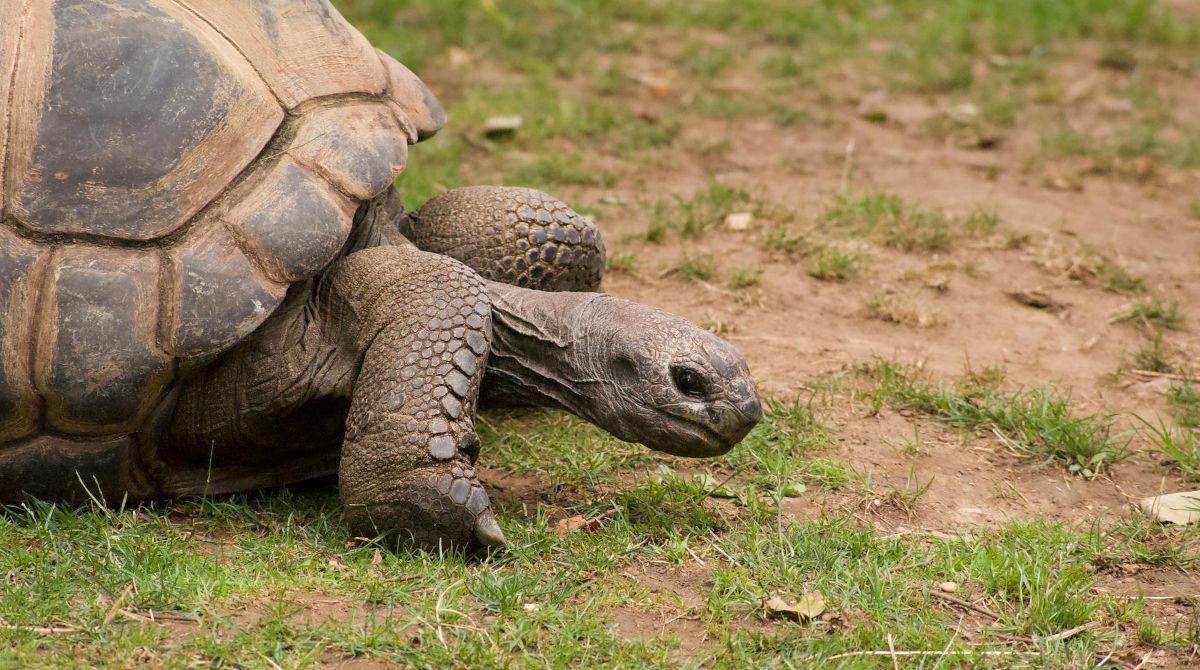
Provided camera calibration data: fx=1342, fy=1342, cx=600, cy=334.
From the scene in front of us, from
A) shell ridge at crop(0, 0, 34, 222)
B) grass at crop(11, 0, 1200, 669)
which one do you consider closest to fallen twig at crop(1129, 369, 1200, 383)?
grass at crop(11, 0, 1200, 669)

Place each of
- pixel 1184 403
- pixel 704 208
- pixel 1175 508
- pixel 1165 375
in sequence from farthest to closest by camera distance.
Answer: pixel 704 208 < pixel 1165 375 < pixel 1184 403 < pixel 1175 508

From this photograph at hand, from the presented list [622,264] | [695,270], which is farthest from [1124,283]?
[622,264]

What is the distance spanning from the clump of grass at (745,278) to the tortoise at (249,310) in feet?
5.13

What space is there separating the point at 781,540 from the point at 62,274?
2.03 meters

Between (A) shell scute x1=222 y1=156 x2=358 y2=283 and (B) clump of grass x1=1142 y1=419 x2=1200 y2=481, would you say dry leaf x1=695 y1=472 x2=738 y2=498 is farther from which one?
(B) clump of grass x1=1142 y1=419 x2=1200 y2=481

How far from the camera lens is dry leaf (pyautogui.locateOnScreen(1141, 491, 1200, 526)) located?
3977mm

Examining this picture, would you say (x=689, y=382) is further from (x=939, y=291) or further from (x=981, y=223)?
(x=981, y=223)

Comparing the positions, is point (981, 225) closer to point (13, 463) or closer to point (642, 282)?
point (642, 282)

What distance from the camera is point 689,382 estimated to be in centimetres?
373

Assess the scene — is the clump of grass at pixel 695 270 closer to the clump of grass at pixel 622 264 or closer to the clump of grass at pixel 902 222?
the clump of grass at pixel 622 264

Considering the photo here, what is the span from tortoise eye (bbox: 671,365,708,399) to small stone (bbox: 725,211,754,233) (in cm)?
242

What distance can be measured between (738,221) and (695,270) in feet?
2.05

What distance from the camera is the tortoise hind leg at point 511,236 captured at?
4.40m

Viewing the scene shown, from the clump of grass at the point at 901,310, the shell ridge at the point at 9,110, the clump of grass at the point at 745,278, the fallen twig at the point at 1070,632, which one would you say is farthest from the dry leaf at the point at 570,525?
the clump of grass at the point at 901,310
